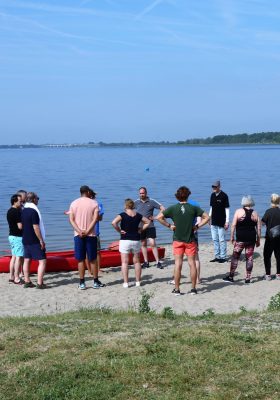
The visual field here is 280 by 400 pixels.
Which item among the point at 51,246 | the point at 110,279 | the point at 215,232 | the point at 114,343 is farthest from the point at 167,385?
the point at 51,246

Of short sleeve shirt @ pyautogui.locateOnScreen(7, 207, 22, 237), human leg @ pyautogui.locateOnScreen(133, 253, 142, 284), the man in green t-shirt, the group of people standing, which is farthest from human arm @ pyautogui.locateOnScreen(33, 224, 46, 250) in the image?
the man in green t-shirt

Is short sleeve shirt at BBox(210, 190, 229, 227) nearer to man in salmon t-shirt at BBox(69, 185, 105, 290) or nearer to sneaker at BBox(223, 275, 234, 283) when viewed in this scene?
sneaker at BBox(223, 275, 234, 283)

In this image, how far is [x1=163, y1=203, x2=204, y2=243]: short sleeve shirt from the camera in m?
10.5

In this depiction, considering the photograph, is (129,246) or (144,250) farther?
(144,250)

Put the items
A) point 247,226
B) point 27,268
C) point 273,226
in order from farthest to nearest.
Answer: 1. point 273,226
2. point 27,268
3. point 247,226

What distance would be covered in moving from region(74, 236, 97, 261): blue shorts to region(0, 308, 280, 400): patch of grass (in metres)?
4.29

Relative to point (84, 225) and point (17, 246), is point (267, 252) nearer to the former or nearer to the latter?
point (84, 225)

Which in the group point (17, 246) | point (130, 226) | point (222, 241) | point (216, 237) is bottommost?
point (222, 241)

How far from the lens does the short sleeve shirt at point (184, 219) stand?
34.3 ft

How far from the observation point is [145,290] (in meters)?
11.4

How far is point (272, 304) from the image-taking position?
832 centimetres

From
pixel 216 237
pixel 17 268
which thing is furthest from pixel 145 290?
pixel 216 237

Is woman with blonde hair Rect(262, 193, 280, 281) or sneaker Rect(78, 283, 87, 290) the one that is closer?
sneaker Rect(78, 283, 87, 290)

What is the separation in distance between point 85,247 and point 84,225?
44 centimetres
